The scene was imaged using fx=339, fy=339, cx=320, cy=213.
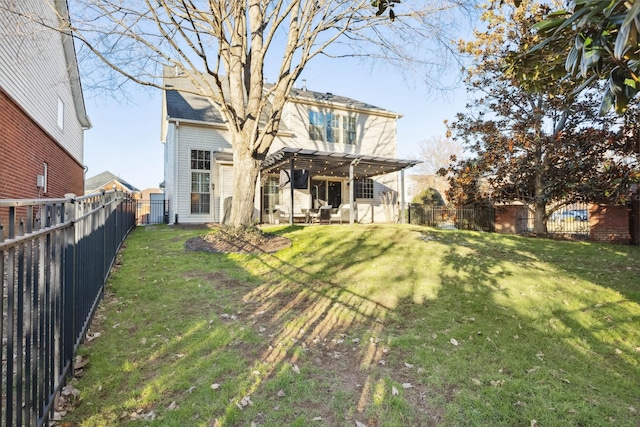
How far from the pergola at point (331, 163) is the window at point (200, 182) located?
2.43 m

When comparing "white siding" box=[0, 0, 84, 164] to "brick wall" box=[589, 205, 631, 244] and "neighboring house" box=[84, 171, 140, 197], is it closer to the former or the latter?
"brick wall" box=[589, 205, 631, 244]

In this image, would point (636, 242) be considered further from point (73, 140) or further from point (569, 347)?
point (73, 140)

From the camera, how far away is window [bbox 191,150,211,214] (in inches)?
561

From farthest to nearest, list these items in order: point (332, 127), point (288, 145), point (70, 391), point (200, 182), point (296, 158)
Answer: point (332, 127) < point (288, 145) < point (200, 182) < point (296, 158) < point (70, 391)

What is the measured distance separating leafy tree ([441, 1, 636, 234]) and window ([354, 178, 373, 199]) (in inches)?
168

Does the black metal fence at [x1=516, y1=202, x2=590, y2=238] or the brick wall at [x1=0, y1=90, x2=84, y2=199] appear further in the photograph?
the black metal fence at [x1=516, y1=202, x2=590, y2=238]

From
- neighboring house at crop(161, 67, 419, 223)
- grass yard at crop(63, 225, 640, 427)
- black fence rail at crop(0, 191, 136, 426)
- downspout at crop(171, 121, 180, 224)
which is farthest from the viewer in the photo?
neighboring house at crop(161, 67, 419, 223)

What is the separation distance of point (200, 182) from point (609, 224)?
15.9 meters

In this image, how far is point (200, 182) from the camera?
14.3 m

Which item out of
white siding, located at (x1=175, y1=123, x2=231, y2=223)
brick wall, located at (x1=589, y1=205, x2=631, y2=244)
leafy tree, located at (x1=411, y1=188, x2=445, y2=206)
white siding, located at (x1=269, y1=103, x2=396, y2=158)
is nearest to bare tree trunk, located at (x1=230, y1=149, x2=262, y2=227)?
white siding, located at (x1=175, y1=123, x2=231, y2=223)

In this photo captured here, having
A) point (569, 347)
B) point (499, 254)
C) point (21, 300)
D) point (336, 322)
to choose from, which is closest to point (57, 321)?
point (21, 300)

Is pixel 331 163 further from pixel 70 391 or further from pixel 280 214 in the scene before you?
pixel 70 391

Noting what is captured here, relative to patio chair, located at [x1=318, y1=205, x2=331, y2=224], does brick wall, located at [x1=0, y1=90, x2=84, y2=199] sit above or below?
above

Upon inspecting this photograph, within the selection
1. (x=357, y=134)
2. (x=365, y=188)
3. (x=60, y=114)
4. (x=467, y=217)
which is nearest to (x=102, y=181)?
(x=60, y=114)
